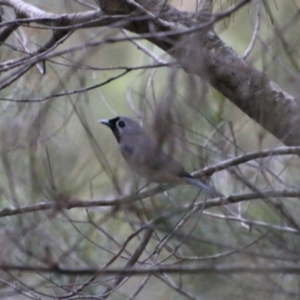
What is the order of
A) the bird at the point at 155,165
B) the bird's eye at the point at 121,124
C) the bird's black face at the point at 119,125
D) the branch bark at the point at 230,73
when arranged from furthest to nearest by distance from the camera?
1. the bird's eye at the point at 121,124
2. the bird's black face at the point at 119,125
3. the branch bark at the point at 230,73
4. the bird at the point at 155,165

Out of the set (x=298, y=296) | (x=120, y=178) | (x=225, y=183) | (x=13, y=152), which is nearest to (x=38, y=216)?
(x=120, y=178)

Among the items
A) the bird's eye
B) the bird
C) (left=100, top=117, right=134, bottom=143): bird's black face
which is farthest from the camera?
the bird's eye

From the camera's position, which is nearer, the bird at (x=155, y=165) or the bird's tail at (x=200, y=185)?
the bird at (x=155, y=165)

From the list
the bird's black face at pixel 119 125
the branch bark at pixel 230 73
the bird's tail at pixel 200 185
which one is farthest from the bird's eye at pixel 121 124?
the bird's tail at pixel 200 185

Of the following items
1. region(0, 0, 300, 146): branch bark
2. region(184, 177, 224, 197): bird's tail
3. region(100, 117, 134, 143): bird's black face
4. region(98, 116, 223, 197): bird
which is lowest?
region(98, 116, 223, 197): bird

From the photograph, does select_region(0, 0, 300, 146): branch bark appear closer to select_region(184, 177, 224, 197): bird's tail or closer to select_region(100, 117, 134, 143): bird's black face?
select_region(184, 177, 224, 197): bird's tail

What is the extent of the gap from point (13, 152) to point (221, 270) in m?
1.11

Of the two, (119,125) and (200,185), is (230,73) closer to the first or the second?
(200,185)

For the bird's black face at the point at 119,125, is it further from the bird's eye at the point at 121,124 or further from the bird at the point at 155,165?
the bird at the point at 155,165

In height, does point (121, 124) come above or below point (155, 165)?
above

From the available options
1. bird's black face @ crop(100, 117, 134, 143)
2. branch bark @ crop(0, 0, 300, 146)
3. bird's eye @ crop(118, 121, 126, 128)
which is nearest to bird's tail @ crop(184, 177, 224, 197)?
branch bark @ crop(0, 0, 300, 146)

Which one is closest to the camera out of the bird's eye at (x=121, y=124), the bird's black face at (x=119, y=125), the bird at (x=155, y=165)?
the bird at (x=155, y=165)

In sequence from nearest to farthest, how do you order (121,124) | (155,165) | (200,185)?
(155,165) < (200,185) < (121,124)

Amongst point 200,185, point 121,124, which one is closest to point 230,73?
point 200,185
